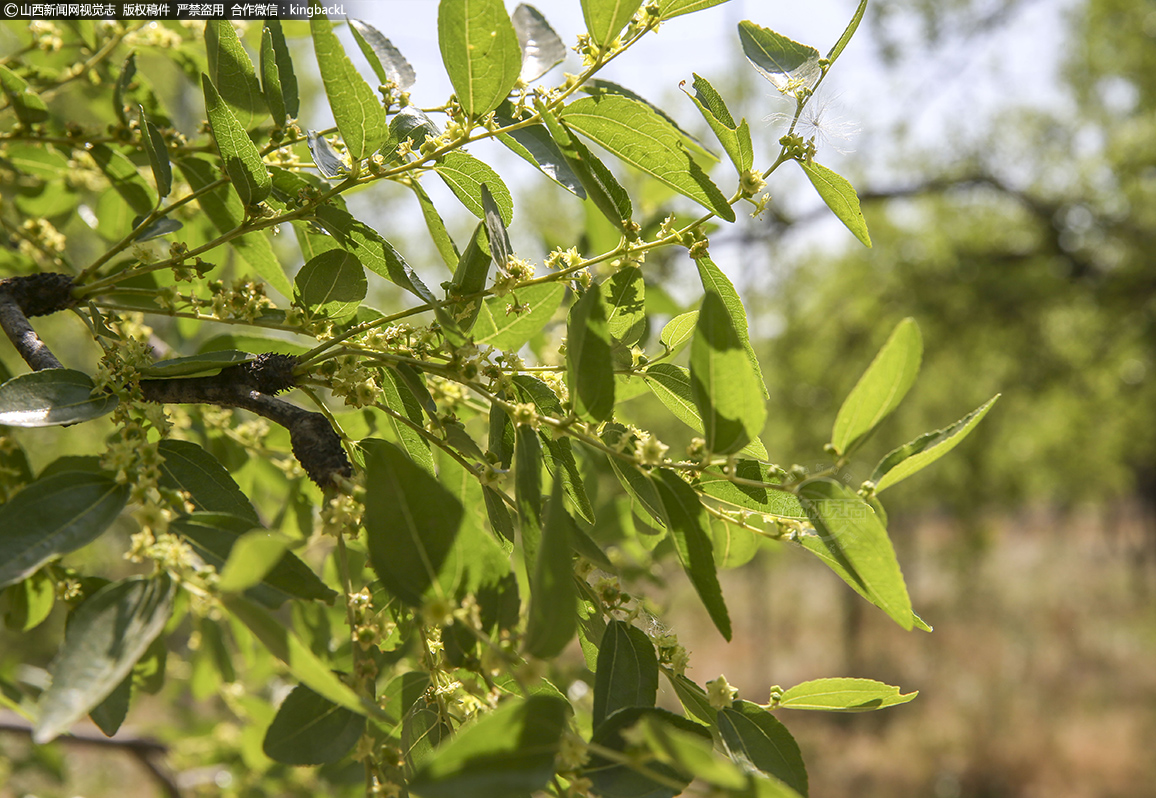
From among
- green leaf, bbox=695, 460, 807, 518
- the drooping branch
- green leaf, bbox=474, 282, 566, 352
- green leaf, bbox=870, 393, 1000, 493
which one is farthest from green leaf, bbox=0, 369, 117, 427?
green leaf, bbox=870, 393, 1000, 493

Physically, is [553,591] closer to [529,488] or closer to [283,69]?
[529,488]

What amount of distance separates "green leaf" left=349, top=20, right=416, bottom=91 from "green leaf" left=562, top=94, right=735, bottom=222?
19 cm

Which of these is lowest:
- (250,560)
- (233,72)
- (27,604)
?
(27,604)

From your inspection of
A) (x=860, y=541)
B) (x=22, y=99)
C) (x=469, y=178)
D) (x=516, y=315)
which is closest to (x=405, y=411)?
(x=516, y=315)

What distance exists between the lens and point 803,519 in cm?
75

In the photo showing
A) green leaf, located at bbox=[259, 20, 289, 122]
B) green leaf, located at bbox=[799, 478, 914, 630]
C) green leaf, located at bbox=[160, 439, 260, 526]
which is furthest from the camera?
green leaf, located at bbox=[259, 20, 289, 122]

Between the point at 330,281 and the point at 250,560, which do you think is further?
the point at 330,281

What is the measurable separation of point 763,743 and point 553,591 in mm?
313

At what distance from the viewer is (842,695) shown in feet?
2.48

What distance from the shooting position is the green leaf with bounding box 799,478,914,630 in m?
0.64

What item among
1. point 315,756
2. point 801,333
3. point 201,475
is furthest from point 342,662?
point 801,333

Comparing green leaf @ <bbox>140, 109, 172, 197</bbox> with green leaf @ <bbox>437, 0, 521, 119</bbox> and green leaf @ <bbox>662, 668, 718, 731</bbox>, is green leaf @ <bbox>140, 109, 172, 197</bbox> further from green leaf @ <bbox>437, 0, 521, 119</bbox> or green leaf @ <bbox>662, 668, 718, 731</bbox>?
green leaf @ <bbox>662, 668, 718, 731</bbox>

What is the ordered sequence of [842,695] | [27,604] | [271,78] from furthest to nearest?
[27,604], [271,78], [842,695]

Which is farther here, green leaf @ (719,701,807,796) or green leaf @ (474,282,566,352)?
green leaf @ (474,282,566,352)
